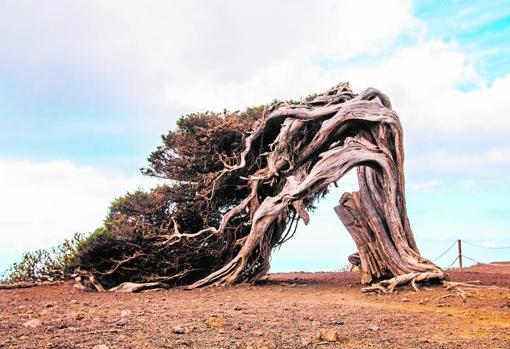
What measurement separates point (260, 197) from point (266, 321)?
27.5 ft

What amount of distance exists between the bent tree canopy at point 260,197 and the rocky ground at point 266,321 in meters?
1.82

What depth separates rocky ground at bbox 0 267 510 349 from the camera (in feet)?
19.1

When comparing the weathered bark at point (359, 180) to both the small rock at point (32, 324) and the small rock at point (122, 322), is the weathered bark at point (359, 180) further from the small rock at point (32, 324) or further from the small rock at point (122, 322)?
the small rock at point (32, 324)

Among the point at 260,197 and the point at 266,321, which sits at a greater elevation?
the point at 260,197

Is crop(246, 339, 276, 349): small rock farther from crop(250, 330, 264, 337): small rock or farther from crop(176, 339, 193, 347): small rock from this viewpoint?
crop(176, 339, 193, 347): small rock

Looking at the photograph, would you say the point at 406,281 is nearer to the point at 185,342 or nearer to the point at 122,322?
the point at 122,322

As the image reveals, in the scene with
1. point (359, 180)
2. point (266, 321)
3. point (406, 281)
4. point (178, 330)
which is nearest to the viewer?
point (178, 330)

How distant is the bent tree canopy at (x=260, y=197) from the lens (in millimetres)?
13523

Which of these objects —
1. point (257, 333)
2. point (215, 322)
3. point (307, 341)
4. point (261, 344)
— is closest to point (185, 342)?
point (261, 344)

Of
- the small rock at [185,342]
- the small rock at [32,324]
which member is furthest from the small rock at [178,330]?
the small rock at [32,324]

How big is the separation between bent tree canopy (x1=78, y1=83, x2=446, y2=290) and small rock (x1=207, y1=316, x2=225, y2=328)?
19.4 ft

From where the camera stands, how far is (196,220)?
50.1 feet

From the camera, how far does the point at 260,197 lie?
15.6 meters

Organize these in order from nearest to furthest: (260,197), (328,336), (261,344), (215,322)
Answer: (261,344)
(328,336)
(215,322)
(260,197)
